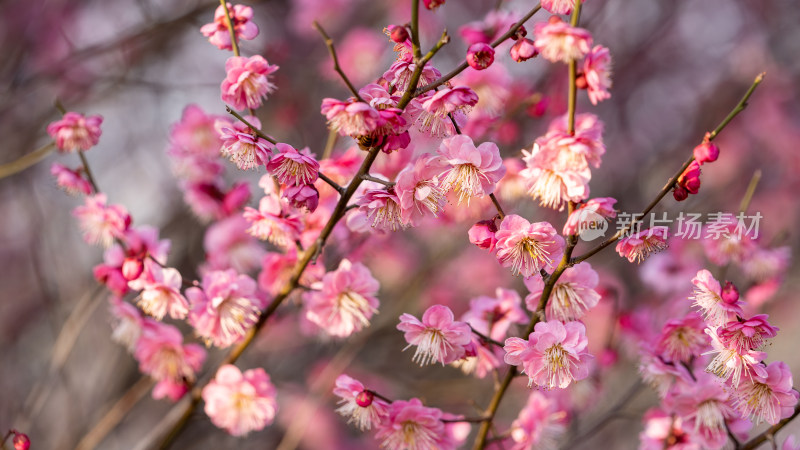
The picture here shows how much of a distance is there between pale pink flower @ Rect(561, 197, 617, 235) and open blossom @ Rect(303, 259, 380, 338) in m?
0.51

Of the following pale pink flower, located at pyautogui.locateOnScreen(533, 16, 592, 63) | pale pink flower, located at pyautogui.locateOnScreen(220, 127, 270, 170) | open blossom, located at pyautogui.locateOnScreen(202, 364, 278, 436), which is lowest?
open blossom, located at pyautogui.locateOnScreen(202, 364, 278, 436)

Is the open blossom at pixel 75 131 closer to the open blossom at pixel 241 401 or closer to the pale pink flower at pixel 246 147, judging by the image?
the pale pink flower at pixel 246 147

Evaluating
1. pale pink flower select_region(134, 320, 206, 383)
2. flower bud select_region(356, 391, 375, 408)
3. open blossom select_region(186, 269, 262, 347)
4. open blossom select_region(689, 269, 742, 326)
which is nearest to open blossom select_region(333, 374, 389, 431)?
flower bud select_region(356, 391, 375, 408)

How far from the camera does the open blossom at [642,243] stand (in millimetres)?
1221

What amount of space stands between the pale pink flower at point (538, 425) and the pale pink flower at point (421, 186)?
685 mm

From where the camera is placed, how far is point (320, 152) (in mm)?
3713

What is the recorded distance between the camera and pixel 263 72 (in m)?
1.33

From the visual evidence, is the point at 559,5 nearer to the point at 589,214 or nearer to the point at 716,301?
the point at 589,214

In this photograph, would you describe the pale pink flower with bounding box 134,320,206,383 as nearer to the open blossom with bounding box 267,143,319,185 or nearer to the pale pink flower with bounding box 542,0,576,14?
the open blossom with bounding box 267,143,319,185

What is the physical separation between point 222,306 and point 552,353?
0.73 metres

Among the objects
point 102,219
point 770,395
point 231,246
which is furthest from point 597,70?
point 102,219

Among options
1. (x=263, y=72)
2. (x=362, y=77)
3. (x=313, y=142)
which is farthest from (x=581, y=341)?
(x=313, y=142)

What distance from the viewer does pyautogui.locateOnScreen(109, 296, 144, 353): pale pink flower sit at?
1608 millimetres

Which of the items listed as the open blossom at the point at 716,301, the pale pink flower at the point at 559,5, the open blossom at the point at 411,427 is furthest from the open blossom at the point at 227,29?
the open blossom at the point at 716,301
